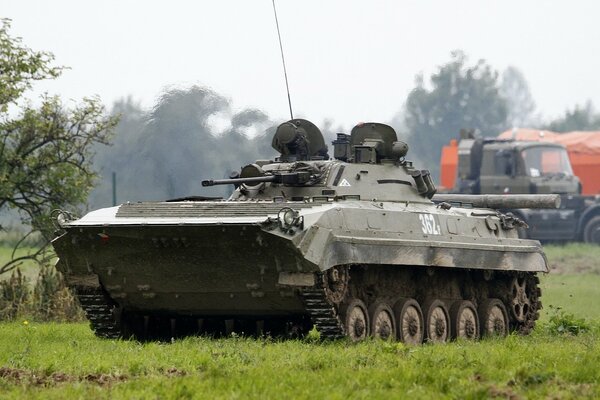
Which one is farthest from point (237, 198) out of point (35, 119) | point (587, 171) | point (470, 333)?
point (587, 171)

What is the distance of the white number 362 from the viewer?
18.5 m

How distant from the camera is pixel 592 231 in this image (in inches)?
1683

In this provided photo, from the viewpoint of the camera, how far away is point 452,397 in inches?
452

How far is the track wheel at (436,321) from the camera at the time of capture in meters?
18.9

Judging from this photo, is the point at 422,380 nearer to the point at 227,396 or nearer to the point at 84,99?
the point at 227,396

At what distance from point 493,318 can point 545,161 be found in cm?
2288

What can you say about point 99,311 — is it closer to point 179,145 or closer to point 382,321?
point 382,321

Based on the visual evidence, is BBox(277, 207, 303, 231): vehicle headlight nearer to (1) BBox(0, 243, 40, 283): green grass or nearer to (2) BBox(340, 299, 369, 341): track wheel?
(2) BBox(340, 299, 369, 341): track wheel

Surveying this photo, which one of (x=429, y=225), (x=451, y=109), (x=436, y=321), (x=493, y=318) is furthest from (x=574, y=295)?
(x=451, y=109)

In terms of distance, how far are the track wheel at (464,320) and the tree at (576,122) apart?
171 feet

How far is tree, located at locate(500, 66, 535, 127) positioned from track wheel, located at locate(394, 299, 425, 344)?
197 feet

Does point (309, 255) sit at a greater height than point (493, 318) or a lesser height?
greater

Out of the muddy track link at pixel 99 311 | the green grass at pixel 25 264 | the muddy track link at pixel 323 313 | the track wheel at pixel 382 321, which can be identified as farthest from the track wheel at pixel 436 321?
the green grass at pixel 25 264

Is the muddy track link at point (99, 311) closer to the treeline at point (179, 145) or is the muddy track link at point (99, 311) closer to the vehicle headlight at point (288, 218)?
the vehicle headlight at point (288, 218)
